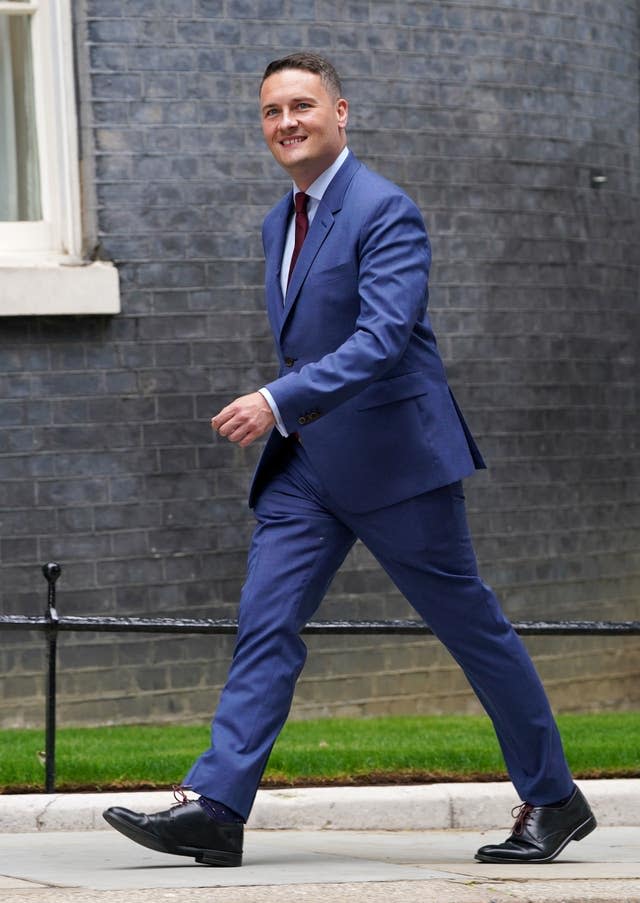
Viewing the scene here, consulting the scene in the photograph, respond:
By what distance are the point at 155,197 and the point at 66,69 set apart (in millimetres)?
765

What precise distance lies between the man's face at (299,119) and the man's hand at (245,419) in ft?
2.43

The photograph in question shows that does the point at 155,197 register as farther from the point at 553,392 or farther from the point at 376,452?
the point at 376,452

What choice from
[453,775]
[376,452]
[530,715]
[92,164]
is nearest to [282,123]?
[376,452]

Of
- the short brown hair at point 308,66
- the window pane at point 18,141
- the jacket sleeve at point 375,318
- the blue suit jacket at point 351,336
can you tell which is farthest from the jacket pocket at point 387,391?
the window pane at point 18,141

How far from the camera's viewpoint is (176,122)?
880cm

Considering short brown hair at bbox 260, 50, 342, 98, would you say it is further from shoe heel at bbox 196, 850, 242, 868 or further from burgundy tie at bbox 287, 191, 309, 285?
shoe heel at bbox 196, 850, 242, 868

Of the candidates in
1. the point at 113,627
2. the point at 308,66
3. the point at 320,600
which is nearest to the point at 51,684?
the point at 113,627

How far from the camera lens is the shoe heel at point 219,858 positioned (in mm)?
4340

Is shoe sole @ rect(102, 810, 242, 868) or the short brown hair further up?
the short brown hair

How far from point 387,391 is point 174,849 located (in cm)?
127

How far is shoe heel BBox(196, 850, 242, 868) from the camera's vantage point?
4340 millimetres

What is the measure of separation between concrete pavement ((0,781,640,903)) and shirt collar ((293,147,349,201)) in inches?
69.6

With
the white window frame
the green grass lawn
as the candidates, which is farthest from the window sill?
the green grass lawn

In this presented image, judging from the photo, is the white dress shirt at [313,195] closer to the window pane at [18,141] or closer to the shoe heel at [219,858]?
the shoe heel at [219,858]
